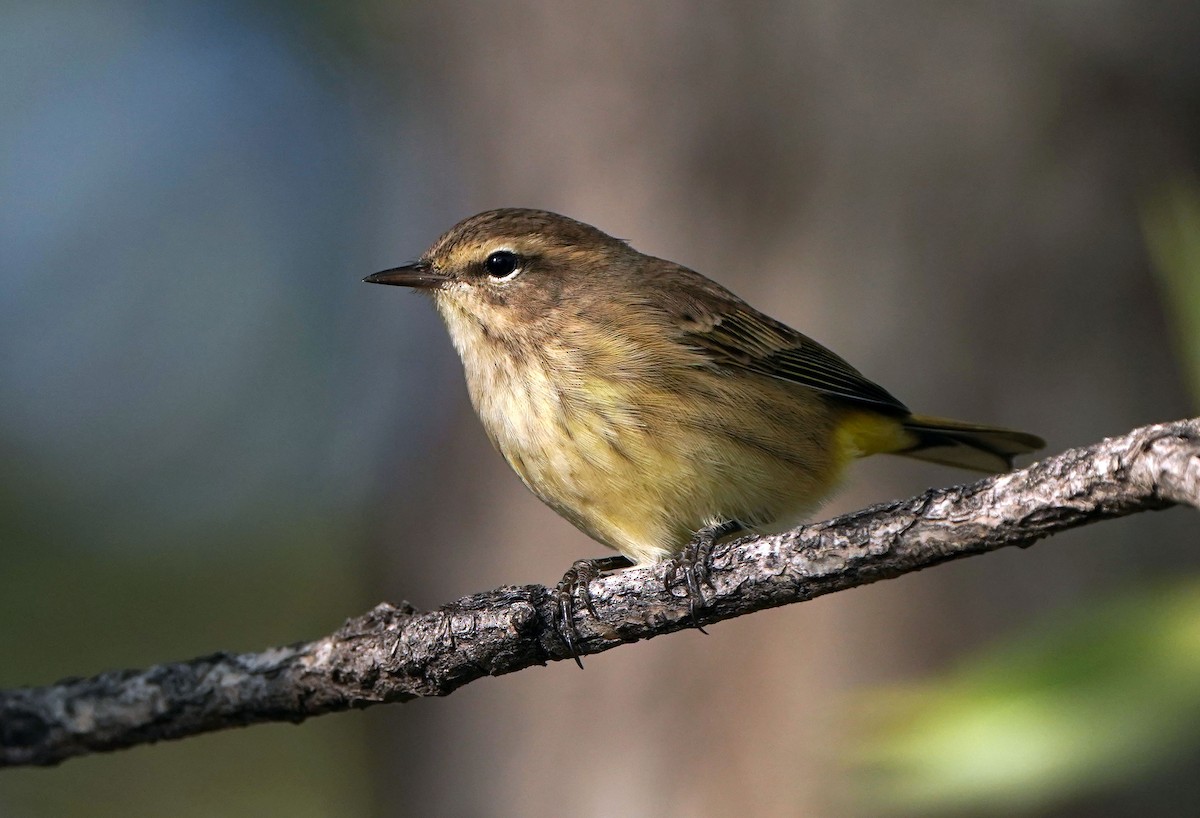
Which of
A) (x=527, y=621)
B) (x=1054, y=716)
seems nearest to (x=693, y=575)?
(x=527, y=621)

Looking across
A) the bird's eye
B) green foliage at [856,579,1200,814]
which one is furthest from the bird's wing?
green foliage at [856,579,1200,814]

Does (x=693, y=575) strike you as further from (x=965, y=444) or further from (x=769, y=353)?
(x=965, y=444)

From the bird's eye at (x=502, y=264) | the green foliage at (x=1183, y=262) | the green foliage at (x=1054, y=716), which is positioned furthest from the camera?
the bird's eye at (x=502, y=264)

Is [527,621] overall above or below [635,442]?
below

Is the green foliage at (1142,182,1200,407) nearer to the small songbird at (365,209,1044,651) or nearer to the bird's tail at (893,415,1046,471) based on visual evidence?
the small songbird at (365,209,1044,651)

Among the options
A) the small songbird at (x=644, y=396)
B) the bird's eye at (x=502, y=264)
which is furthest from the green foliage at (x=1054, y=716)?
the bird's eye at (x=502, y=264)

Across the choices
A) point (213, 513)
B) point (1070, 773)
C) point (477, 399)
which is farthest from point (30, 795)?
point (1070, 773)

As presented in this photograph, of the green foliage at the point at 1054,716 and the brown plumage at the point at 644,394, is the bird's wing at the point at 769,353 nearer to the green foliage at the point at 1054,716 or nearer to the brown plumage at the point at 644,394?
the brown plumage at the point at 644,394
